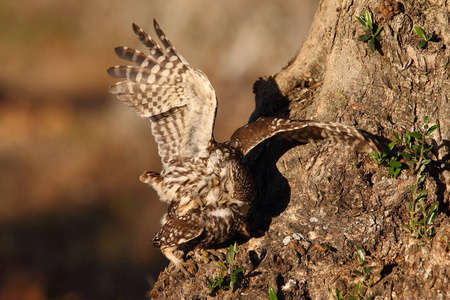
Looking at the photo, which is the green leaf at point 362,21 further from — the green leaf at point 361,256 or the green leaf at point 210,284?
the green leaf at point 210,284

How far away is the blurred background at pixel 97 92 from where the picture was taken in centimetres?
977

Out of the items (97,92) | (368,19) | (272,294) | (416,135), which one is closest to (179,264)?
(272,294)

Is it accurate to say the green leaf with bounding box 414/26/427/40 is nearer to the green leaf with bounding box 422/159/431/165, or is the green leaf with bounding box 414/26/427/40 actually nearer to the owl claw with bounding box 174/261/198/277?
the green leaf with bounding box 422/159/431/165

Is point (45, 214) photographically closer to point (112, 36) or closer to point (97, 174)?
point (97, 174)

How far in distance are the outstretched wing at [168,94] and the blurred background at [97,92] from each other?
18.3ft

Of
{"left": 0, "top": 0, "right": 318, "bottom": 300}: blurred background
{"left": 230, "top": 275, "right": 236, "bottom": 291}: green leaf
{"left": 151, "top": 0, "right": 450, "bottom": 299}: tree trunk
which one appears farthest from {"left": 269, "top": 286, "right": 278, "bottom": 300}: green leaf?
{"left": 0, "top": 0, "right": 318, "bottom": 300}: blurred background

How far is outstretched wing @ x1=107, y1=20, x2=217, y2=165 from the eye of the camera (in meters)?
4.05

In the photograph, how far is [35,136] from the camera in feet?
34.3

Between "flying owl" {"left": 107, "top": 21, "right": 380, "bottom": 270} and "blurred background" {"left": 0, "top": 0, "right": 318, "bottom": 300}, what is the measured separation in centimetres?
546

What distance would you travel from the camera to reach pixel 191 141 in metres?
4.41

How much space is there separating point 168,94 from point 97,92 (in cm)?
671

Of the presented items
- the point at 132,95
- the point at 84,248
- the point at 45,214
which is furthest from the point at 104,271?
the point at 132,95

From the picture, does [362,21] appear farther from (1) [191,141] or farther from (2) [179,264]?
(2) [179,264]

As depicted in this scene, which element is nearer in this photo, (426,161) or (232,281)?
(232,281)
